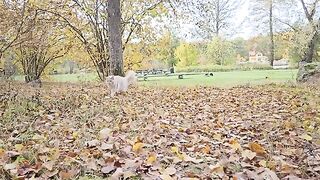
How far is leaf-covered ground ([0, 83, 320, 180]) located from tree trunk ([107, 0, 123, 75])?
4.92 m

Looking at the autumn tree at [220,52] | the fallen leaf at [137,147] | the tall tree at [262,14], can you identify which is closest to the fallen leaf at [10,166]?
the fallen leaf at [137,147]

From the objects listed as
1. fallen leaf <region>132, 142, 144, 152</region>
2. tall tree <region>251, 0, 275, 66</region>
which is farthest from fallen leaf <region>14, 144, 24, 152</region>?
tall tree <region>251, 0, 275, 66</region>

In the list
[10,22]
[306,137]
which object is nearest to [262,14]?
[10,22]

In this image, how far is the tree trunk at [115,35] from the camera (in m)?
9.61

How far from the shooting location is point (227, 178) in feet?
6.75

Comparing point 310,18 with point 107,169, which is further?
point 310,18

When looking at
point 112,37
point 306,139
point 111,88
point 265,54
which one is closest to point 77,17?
point 112,37

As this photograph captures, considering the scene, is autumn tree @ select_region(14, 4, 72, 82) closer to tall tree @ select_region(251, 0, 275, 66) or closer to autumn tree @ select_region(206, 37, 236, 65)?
tall tree @ select_region(251, 0, 275, 66)

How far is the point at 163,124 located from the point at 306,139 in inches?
60.6

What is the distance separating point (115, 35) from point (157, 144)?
23.8ft

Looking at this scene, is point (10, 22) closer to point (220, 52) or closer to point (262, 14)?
point (262, 14)

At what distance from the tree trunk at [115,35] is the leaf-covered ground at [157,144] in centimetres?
492

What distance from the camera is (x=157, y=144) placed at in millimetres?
2891

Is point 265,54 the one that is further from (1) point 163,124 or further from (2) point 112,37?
(1) point 163,124
